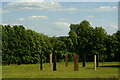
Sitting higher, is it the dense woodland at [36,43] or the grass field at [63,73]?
the dense woodland at [36,43]

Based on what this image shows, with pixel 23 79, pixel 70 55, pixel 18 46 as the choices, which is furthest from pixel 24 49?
pixel 23 79

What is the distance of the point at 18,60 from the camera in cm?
6275

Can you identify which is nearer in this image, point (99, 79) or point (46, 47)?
point (99, 79)

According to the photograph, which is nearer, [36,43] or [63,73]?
[63,73]

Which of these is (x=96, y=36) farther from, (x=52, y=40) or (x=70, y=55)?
(x=52, y=40)

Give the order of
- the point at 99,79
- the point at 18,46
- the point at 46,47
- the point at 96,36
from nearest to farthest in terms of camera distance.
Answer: the point at 99,79, the point at 96,36, the point at 18,46, the point at 46,47

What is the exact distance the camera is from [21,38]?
65.1m

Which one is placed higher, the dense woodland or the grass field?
the dense woodland

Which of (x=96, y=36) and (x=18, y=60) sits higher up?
(x=96, y=36)

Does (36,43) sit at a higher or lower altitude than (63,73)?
higher

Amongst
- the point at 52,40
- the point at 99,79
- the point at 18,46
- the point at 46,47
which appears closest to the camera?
the point at 99,79

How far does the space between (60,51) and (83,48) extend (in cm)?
947

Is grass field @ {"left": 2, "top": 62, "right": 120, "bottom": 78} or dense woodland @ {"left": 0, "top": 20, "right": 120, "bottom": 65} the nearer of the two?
grass field @ {"left": 2, "top": 62, "right": 120, "bottom": 78}

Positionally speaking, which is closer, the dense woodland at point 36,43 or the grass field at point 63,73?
the grass field at point 63,73
